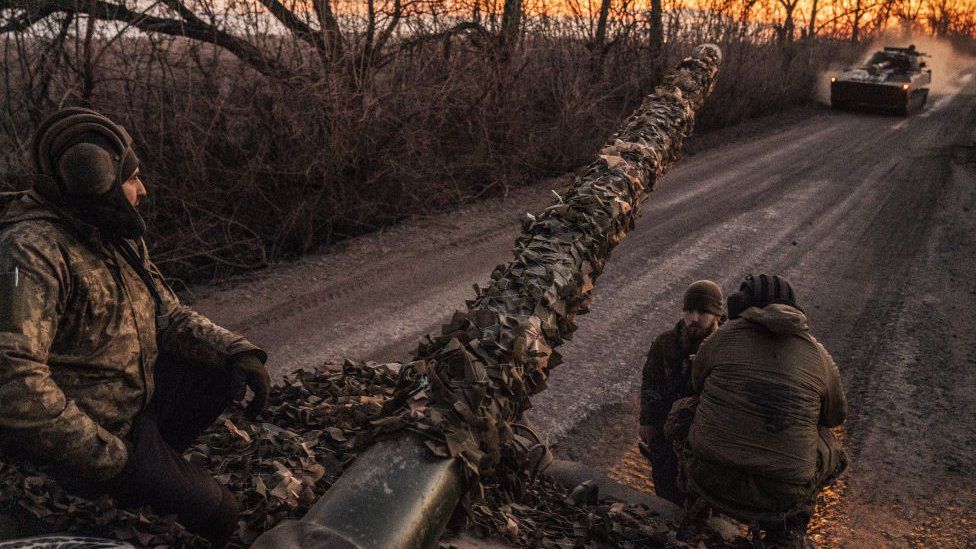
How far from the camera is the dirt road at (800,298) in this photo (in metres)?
4.43

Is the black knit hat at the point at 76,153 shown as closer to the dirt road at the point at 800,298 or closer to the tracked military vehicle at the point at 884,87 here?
the dirt road at the point at 800,298

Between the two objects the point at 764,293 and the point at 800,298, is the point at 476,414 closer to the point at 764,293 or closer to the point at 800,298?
the point at 764,293

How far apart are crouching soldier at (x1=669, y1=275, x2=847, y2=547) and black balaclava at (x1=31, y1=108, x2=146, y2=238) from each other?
2599mm

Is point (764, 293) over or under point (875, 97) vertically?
over

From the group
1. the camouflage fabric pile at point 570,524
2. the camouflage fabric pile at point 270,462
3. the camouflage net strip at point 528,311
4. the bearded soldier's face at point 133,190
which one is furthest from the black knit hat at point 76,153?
the camouflage fabric pile at point 570,524

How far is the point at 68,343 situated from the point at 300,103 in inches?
239

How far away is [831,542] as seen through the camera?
12.6ft

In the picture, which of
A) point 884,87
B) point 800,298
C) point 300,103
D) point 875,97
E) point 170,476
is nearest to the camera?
point 170,476

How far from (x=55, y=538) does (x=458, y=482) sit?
1.10 metres

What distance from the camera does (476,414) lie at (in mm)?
2096

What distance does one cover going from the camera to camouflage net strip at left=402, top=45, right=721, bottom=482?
6.82 ft

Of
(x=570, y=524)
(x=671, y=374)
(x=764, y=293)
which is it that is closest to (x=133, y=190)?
(x=570, y=524)

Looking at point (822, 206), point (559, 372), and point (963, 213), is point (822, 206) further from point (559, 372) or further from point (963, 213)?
point (559, 372)

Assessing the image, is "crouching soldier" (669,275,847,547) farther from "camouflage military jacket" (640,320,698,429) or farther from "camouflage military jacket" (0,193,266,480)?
"camouflage military jacket" (0,193,266,480)
